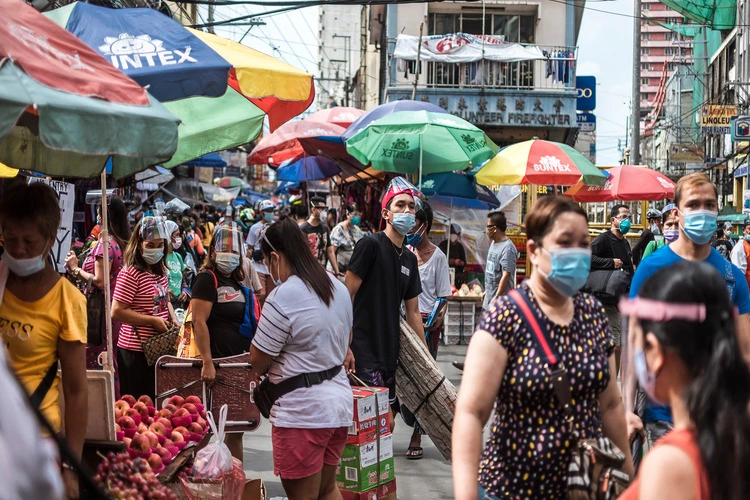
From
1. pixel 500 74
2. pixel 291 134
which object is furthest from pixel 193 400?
pixel 500 74

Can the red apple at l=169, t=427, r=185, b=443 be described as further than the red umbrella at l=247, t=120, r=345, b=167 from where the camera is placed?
No

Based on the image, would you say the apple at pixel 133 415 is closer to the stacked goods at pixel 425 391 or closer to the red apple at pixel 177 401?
the red apple at pixel 177 401

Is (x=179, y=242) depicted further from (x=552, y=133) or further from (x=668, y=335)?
(x=552, y=133)

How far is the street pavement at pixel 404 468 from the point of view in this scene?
684cm

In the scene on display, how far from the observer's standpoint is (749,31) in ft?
124

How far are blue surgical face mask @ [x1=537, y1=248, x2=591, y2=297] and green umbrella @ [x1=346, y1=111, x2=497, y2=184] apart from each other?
7.30 m

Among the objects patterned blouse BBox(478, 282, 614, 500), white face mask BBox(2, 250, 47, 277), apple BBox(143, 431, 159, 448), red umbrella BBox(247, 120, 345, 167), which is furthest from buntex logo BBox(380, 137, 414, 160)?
patterned blouse BBox(478, 282, 614, 500)

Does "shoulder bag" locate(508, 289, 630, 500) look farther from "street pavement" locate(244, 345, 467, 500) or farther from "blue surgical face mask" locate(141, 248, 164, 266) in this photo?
"blue surgical face mask" locate(141, 248, 164, 266)

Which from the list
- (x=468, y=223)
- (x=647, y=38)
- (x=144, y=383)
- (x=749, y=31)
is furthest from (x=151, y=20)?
(x=647, y=38)

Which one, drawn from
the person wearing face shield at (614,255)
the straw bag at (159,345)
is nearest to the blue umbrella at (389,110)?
the person wearing face shield at (614,255)

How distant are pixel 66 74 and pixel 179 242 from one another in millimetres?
9244

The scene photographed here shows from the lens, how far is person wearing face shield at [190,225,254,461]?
6.04m

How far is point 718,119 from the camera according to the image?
121 feet

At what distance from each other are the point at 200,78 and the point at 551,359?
2.76m
